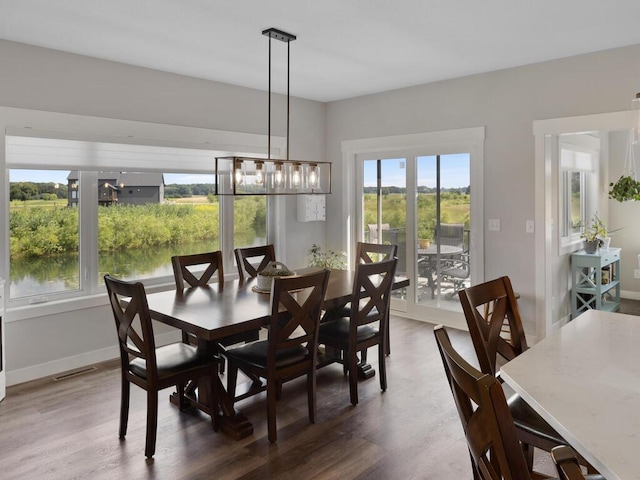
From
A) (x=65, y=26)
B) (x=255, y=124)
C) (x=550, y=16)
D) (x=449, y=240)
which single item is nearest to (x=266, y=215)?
(x=255, y=124)

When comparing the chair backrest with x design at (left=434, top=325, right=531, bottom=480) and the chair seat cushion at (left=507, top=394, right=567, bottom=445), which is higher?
the chair backrest with x design at (left=434, top=325, right=531, bottom=480)

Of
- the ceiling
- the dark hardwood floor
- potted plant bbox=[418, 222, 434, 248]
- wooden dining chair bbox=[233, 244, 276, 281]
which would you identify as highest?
the ceiling

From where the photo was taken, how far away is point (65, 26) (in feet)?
11.0

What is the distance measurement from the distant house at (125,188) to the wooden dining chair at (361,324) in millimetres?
2198

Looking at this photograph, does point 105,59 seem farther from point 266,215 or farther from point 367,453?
point 367,453

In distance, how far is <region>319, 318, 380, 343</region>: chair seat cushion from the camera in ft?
11.3

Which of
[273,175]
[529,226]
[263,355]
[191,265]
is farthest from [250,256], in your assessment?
[529,226]

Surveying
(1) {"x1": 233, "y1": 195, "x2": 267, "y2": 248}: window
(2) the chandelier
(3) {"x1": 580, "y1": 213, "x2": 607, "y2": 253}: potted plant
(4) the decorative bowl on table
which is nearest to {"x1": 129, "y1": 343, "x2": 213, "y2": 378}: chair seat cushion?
(4) the decorative bowl on table

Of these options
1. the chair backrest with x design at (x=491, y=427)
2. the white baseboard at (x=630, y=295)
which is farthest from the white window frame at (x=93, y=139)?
the white baseboard at (x=630, y=295)

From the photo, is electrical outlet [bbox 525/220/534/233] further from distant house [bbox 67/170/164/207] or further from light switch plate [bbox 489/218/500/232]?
distant house [bbox 67/170/164/207]

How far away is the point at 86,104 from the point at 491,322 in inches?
141

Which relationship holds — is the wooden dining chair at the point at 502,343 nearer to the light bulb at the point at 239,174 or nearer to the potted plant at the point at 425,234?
the light bulb at the point at 239,174

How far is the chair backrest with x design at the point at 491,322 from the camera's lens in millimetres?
2027

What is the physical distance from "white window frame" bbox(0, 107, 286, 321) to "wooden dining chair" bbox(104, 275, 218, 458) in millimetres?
1458
